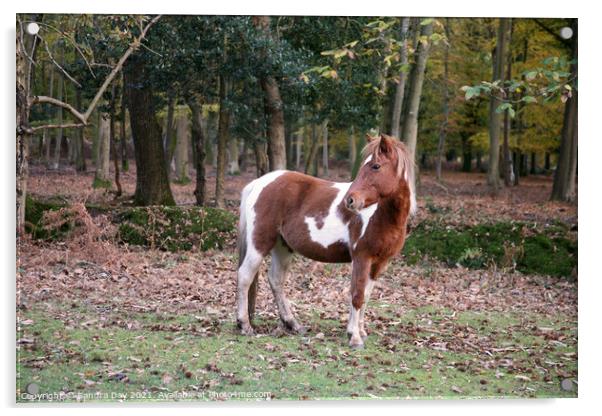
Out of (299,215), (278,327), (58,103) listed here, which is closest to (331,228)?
(299,215)

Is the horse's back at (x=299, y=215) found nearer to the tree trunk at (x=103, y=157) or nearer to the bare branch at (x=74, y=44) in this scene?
the tree trunk at (x=103, y=157)

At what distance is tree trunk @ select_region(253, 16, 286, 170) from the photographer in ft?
22.2

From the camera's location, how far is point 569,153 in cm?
632

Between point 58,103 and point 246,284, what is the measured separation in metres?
2.28

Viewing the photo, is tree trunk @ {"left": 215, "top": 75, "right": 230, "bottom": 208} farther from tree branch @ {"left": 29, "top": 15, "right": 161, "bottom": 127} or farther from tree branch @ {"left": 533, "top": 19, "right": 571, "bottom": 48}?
tree branch @ {"left": 533, "top": 19, "right": 571, "bottom": 48}

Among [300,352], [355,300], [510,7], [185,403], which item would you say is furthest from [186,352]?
[510,7]

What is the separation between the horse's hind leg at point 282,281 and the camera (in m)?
5.51

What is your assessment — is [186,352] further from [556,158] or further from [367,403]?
[556,158]

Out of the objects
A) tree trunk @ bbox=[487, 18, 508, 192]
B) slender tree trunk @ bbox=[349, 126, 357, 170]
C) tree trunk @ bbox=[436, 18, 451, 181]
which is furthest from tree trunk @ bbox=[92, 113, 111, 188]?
tree trunk @ bbox=[487, 18, 508, 192]

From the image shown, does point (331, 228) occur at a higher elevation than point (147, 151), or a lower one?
lower

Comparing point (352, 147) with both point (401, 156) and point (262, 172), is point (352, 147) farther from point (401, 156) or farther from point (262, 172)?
point (401, 156)

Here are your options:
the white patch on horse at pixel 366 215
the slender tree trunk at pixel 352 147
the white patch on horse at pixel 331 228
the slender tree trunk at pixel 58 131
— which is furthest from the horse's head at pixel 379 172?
the slender tree trunk at pixel 352 147

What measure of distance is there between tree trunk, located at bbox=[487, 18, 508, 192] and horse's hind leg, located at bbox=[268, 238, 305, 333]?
278cm

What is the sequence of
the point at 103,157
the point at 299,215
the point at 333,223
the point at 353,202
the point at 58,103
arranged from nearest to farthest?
1. the point at 353,202
2. the point at 333,223
3. the point at 299,215
4. the point at 58,103
5. the point at 103,157
